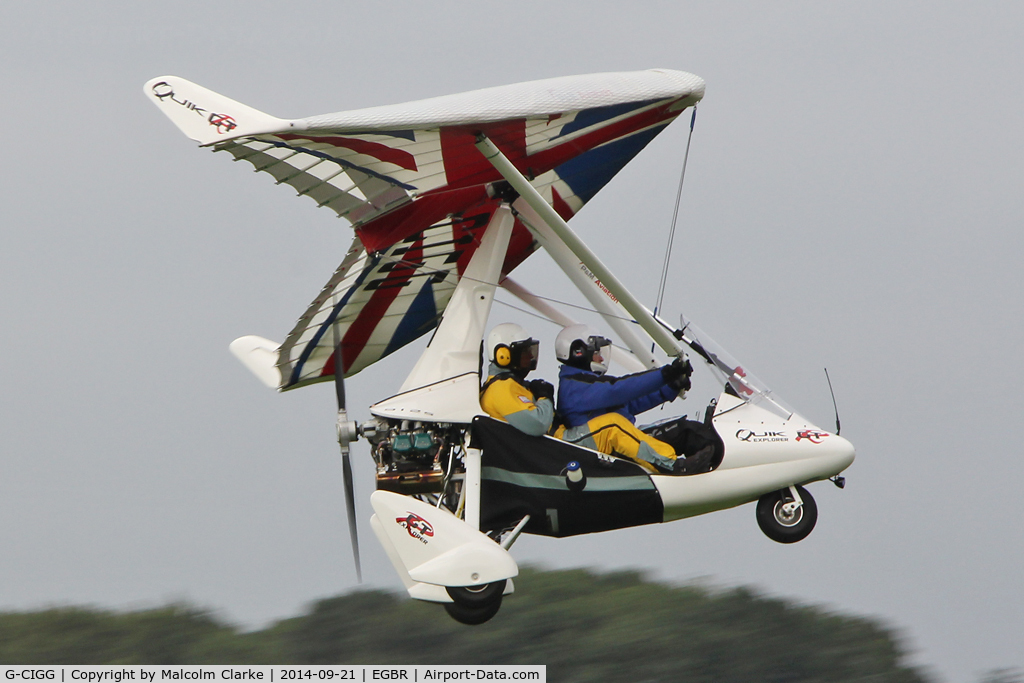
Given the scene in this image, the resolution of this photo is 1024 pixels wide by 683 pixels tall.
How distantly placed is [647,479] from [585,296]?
2.01 m

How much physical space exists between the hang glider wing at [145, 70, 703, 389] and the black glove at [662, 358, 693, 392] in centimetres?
225

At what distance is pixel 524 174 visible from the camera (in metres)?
11.5

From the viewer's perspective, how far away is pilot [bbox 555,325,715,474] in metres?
10.9

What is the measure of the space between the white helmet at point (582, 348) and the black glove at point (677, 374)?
0.73m

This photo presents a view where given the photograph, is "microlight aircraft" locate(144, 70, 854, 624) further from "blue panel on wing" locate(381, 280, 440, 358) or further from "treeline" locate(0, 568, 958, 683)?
"treeline" locate(0, 568, 958, 683)

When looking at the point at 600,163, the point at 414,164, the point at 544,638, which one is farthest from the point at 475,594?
the point at 544,638

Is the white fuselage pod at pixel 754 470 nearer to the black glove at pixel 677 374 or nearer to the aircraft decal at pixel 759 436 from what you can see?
the aircraft decal at pixel 759 436

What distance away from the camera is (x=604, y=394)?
10.9 metres

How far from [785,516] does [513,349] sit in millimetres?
2921

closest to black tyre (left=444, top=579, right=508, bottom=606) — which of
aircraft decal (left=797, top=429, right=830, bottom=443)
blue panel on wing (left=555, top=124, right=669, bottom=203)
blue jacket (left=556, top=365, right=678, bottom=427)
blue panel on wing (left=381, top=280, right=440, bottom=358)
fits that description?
blue jacket (left=556, top=365, right=678, bottom=427)

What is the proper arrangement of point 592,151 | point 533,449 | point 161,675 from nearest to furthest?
point 533,449 → point 592,151 → point 161,675

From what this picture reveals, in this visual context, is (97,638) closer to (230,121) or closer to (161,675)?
(161,675)

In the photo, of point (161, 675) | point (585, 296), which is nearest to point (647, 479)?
point (585, 296)

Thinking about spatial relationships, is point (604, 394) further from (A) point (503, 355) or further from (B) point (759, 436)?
(B) point (759, 436)
